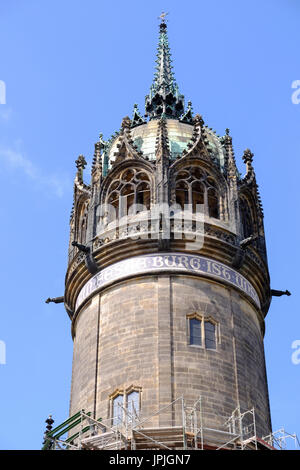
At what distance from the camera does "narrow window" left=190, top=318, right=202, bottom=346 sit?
37.2 meters

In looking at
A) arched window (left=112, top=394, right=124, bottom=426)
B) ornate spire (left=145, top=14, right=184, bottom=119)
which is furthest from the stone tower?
ornate spire (left=145, top=14, right=184, bottom=119)

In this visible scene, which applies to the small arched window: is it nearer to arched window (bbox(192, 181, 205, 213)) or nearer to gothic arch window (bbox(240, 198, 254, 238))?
gothic arch window (bbox(240, 198, 254, 238))

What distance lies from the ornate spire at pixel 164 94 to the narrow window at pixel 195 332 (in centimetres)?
1400

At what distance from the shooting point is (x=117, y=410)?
35.7 meters

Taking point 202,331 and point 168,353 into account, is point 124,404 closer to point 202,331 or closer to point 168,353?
point 168,353

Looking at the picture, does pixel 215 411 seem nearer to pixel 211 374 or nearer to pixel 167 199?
pixel 211 374

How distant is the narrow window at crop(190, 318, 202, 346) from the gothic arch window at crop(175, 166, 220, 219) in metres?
5.71

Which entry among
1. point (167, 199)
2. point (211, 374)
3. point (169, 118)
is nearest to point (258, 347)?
point (211, 374)

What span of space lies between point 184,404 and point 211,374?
6.92 feet

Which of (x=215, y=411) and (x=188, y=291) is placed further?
(x=188, y=291)

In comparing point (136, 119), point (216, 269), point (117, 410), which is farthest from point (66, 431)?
point (136, 119)

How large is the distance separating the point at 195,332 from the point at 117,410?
14.0ft
